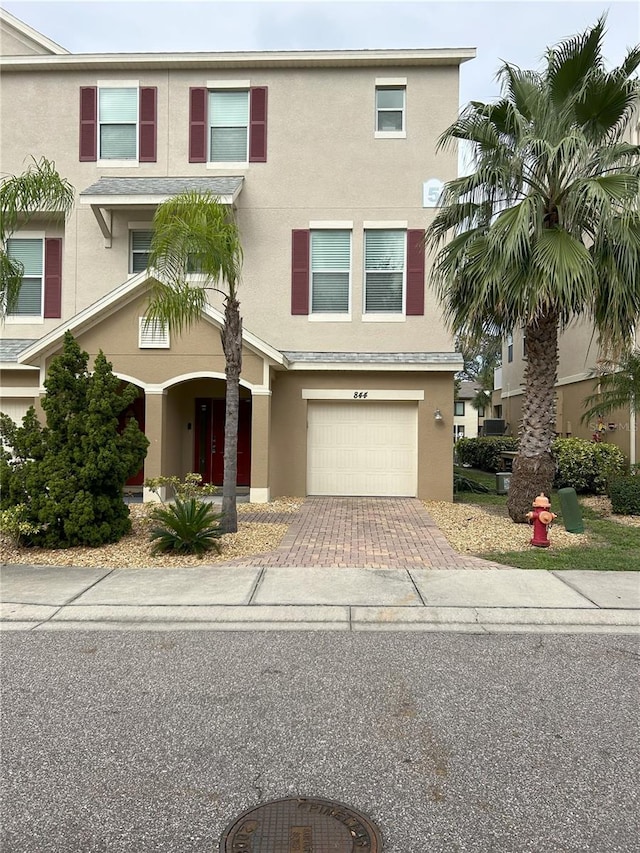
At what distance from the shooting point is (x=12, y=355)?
577 inches

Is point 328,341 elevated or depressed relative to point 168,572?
elevated

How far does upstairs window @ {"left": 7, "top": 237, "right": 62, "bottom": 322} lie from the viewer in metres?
15.3

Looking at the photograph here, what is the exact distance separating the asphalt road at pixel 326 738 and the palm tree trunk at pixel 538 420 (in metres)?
5.71

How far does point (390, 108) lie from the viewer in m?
15.0

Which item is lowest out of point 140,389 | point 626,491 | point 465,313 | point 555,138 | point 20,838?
point 20,838

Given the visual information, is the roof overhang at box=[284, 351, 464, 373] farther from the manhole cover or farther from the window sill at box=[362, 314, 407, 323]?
the manhole cover

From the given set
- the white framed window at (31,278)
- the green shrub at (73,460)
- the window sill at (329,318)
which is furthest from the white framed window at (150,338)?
the green shrub at (73,460)

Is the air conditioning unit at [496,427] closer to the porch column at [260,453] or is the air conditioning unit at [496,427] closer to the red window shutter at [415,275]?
the red window shutter at [415,275]

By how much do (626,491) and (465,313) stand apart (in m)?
5.07

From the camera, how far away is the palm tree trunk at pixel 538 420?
35.2 feet

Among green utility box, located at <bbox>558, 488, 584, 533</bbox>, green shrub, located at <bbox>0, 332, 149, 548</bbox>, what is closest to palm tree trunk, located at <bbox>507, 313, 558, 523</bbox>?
green utility box, located at <bbox>558, 488, 584, 533</bbox>

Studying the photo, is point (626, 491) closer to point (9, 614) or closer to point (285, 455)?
point (285, 455)

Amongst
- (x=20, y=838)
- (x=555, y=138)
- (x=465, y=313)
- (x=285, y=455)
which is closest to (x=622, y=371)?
(x=465, y=313)

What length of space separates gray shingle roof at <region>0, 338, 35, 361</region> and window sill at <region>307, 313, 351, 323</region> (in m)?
7.20
